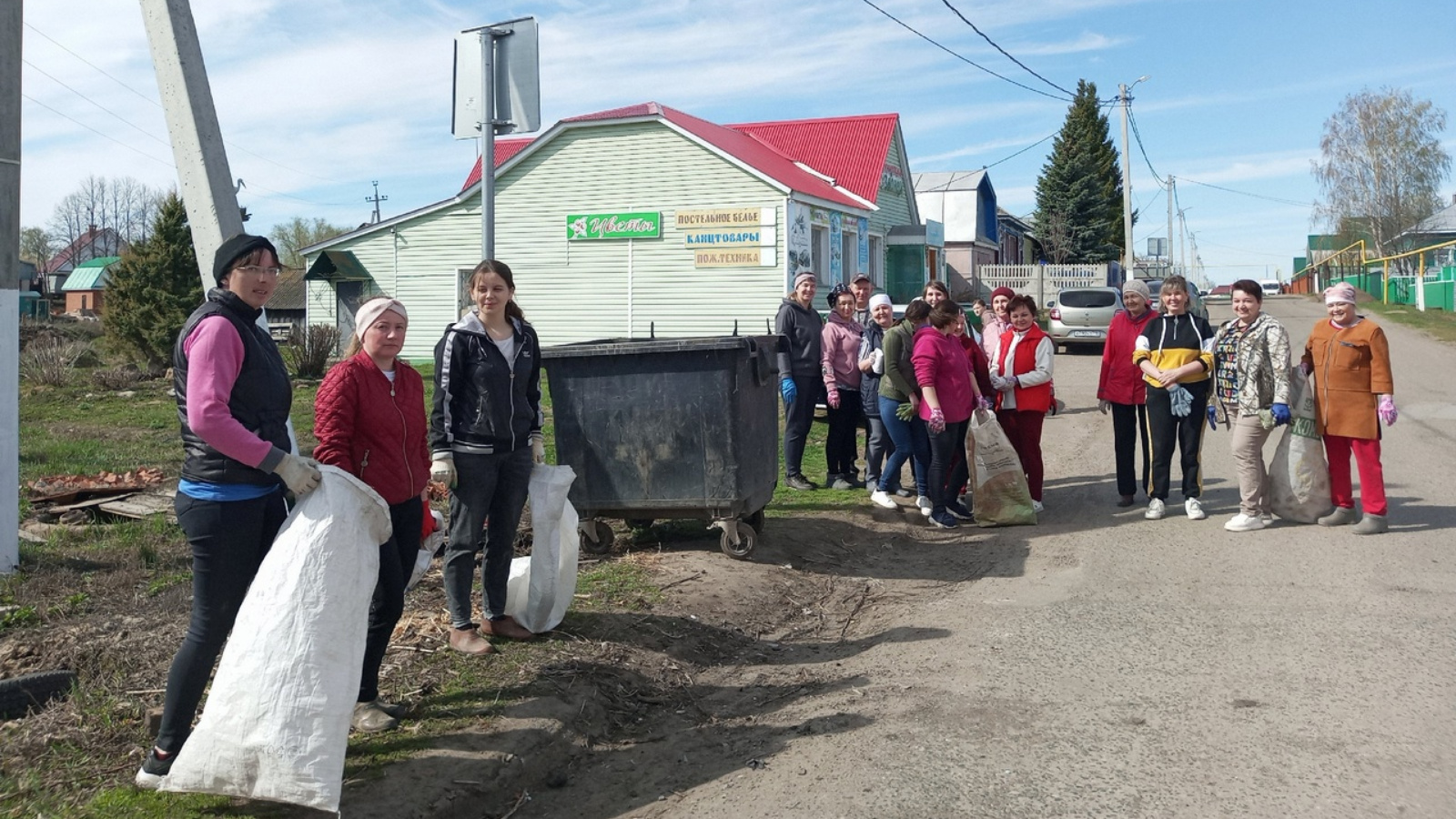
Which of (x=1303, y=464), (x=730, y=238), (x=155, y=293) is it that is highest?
(x=730, y=238)

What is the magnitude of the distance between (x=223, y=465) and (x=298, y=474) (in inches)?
10.0

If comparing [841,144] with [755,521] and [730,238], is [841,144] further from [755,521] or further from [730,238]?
[755,521]

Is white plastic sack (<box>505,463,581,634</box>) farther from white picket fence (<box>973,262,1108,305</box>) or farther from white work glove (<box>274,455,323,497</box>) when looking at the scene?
white picket fence (<box>973,262,1108,305</box>)

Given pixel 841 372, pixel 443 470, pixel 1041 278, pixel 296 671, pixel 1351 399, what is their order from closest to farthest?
1. pixel 296 671
2. pixel 443 470
3. pixel 1351 399
4. pixel 841 372
5. pixel 1041 278

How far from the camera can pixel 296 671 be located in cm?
368

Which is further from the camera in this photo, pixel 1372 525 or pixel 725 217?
pixel 725 217

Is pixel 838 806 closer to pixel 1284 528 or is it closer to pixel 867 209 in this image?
pixel 1284 528

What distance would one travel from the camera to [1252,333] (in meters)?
8.41

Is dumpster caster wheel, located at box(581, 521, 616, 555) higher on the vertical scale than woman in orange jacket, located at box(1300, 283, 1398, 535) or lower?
lower

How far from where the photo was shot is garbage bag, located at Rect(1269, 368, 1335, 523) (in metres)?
8.30

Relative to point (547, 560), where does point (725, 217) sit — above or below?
above

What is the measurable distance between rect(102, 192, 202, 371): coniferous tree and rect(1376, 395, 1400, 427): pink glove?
22.4 m

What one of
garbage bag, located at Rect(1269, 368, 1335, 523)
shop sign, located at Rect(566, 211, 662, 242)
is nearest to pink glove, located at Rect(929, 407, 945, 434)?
garbage bag, located at Rect(1269, 368, 1335, 523)

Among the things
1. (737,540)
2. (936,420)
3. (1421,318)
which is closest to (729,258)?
(936,420)
